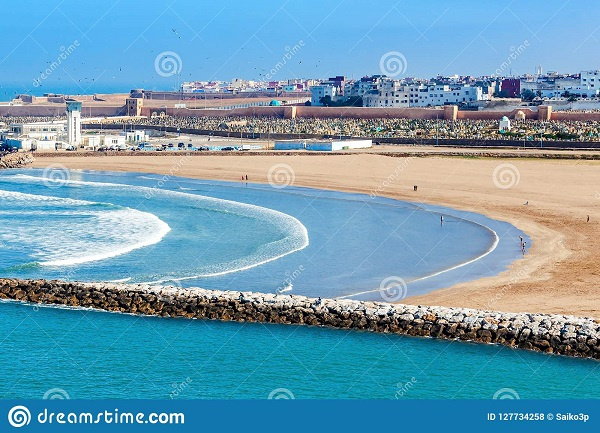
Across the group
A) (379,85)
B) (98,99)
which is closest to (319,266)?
(379,85)

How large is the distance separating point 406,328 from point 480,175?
26.9 metres

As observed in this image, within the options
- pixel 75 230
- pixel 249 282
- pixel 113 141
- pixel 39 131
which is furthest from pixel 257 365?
pixel 39 131

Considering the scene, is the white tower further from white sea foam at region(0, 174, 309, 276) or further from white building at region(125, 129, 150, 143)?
white sea foam at region(0, 174, 309, 276)

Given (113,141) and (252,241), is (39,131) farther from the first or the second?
(252,241)

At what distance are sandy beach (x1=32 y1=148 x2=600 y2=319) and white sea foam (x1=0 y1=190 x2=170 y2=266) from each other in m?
9.35

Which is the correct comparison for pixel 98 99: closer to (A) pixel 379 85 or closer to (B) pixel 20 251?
(A) pixel 379 85

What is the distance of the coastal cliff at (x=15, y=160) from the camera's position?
52572mm

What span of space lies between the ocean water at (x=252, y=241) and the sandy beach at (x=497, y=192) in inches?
40.3

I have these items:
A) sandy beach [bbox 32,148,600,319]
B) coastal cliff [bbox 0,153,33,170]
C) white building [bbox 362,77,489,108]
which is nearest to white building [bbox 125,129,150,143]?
sandy beach [bbox 32,148,600,319]

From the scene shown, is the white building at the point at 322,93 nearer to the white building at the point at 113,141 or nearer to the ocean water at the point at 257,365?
the white building at the point at 113,141

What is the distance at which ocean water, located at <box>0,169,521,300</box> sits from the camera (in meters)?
20.4

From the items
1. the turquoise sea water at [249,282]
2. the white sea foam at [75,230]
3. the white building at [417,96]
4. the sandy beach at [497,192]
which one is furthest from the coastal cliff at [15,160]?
the white building at [417,96]

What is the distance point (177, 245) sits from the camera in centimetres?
2473

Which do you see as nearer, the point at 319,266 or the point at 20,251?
the point at 319,266
